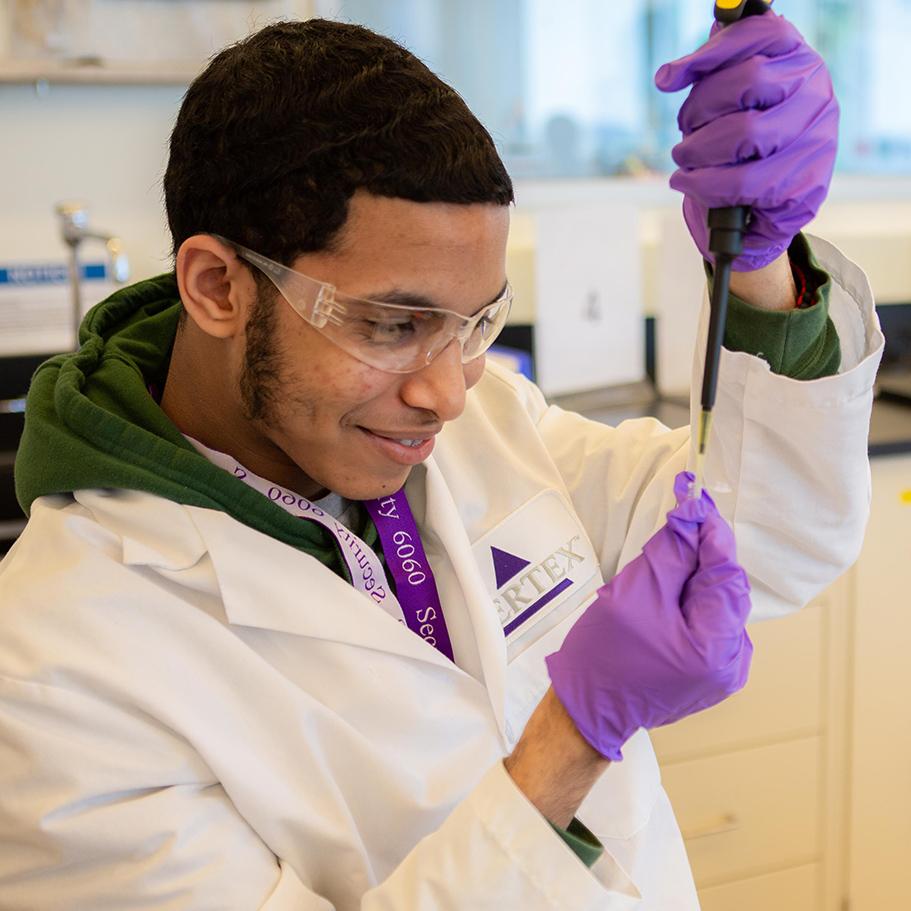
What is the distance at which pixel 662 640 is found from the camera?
3.30 ft

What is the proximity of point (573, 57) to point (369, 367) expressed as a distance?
198cm

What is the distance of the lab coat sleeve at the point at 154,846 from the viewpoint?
0.97 metres

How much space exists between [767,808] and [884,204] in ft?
5.85

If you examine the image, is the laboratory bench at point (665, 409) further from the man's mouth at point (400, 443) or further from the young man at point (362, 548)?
the man's mouth at point (400, 443)

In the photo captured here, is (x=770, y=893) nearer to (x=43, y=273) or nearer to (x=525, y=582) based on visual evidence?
(x=525, y=582)

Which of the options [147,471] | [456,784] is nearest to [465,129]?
[147,471]

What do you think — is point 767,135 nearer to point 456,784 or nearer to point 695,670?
point 695,670

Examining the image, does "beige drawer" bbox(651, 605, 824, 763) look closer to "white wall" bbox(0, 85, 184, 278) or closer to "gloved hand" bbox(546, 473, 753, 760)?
"gloved hand" bbox(546, 473, 753, 760)

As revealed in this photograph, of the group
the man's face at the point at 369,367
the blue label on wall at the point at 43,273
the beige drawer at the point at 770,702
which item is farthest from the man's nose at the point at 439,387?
the blue label on wall at the point at 43,273

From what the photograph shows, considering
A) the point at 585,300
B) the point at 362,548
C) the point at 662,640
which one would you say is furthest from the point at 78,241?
the point at 662,640

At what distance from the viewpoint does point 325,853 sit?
110cm

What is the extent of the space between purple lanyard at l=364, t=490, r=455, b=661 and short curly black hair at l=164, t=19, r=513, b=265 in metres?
0.31

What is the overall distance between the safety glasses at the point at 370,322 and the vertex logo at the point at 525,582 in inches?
12.0

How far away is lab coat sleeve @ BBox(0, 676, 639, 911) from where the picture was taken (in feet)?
3.18
